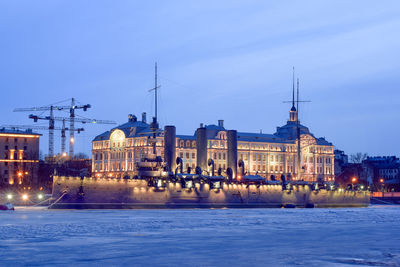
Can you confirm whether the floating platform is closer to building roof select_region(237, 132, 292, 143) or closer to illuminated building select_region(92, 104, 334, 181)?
illuminated building select_region(92, 104, 334, 181)

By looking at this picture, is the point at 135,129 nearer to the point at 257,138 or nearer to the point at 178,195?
the point at 257,138

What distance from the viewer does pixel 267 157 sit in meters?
180

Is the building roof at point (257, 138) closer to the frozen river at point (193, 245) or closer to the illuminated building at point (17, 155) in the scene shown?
the illuminated building at point (17, 155)

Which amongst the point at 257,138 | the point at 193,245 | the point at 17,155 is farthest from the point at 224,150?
the point at 193,245

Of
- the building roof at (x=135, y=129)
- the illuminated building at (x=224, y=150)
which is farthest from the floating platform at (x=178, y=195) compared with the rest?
the building roof at (x=135, y=129)

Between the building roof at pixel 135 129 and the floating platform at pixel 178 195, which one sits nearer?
the floating platform at pixel 178 195

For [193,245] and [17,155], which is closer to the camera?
[193,245]

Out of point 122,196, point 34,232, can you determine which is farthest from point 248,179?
point 34,232

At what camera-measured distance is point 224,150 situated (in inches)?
6762

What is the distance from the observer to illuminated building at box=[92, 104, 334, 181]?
531 feet

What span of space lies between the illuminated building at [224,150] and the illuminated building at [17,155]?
1851 cm

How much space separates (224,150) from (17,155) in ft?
190

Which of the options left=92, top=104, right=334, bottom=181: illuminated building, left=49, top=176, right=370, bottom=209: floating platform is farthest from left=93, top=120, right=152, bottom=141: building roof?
left=49, top=176, right=370, bottom=209: floating platform

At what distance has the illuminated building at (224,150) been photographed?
161875 millimetres
